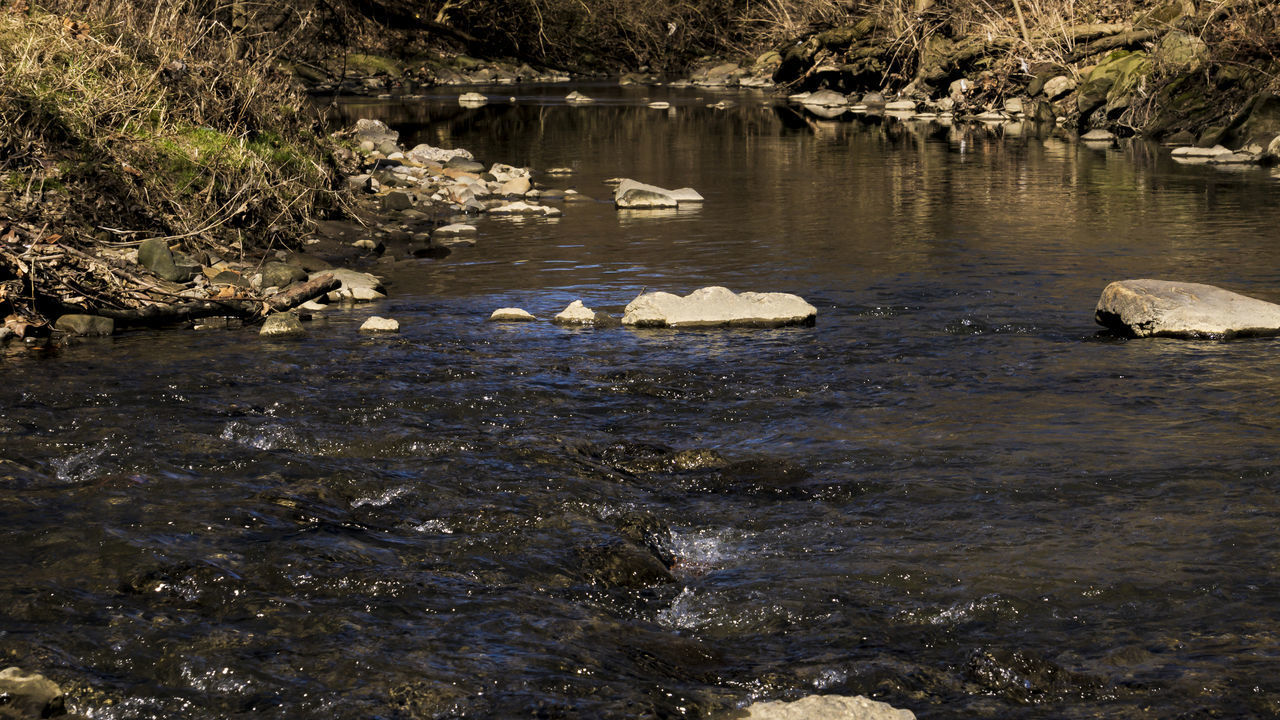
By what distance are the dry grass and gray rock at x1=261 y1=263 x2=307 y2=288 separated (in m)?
0.60

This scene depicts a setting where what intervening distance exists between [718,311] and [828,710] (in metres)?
5.82

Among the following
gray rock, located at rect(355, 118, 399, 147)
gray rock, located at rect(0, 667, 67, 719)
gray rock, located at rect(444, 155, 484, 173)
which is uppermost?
gray rock, located at rect(355, 118, 399, 147)

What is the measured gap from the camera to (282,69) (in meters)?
14.9

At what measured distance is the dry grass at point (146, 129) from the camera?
10.2 m

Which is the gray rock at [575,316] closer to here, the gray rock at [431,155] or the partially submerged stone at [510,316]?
the partially submerged stone at [510,316]

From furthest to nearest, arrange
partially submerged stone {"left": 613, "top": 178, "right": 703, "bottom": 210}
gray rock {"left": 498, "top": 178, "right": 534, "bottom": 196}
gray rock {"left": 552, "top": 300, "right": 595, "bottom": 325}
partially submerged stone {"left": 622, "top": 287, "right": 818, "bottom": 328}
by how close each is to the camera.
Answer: gray rock {"left": 498, "top": 178, "right": 534, "bottom": 196}
partially submerged stone {"left": 613, "top": 178, "right": 703, "bottom": 210}
gray rock {"left": 552, "top": 300, "right": 595, "bottom": 325}
partially submerged stone {"left": 622, "top": 287, "right": 818, "bottom": 328}

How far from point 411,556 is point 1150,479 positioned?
3594 mm

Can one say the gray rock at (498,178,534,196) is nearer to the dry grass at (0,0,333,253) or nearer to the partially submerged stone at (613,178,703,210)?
the partially submerged stone at (613,178,703,210)

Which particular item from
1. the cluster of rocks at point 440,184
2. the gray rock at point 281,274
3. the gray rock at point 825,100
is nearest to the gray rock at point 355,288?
the gray rock at point 281,274

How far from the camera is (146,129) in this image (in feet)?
37.3

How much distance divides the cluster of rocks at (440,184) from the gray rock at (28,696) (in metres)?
10.5

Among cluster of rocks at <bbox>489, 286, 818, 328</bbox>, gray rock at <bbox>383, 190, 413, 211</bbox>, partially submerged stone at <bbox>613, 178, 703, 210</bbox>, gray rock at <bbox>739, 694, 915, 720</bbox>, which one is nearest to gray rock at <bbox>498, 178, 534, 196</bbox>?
partially submerged stone at <bbox>613, 178, 703, 210</bbox>

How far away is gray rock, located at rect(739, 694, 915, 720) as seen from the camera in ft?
11.5

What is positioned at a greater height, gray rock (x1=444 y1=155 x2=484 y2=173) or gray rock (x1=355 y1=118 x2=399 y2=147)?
Answer: gray rock (x1=355 y1=118 x2=399 y2=147)
